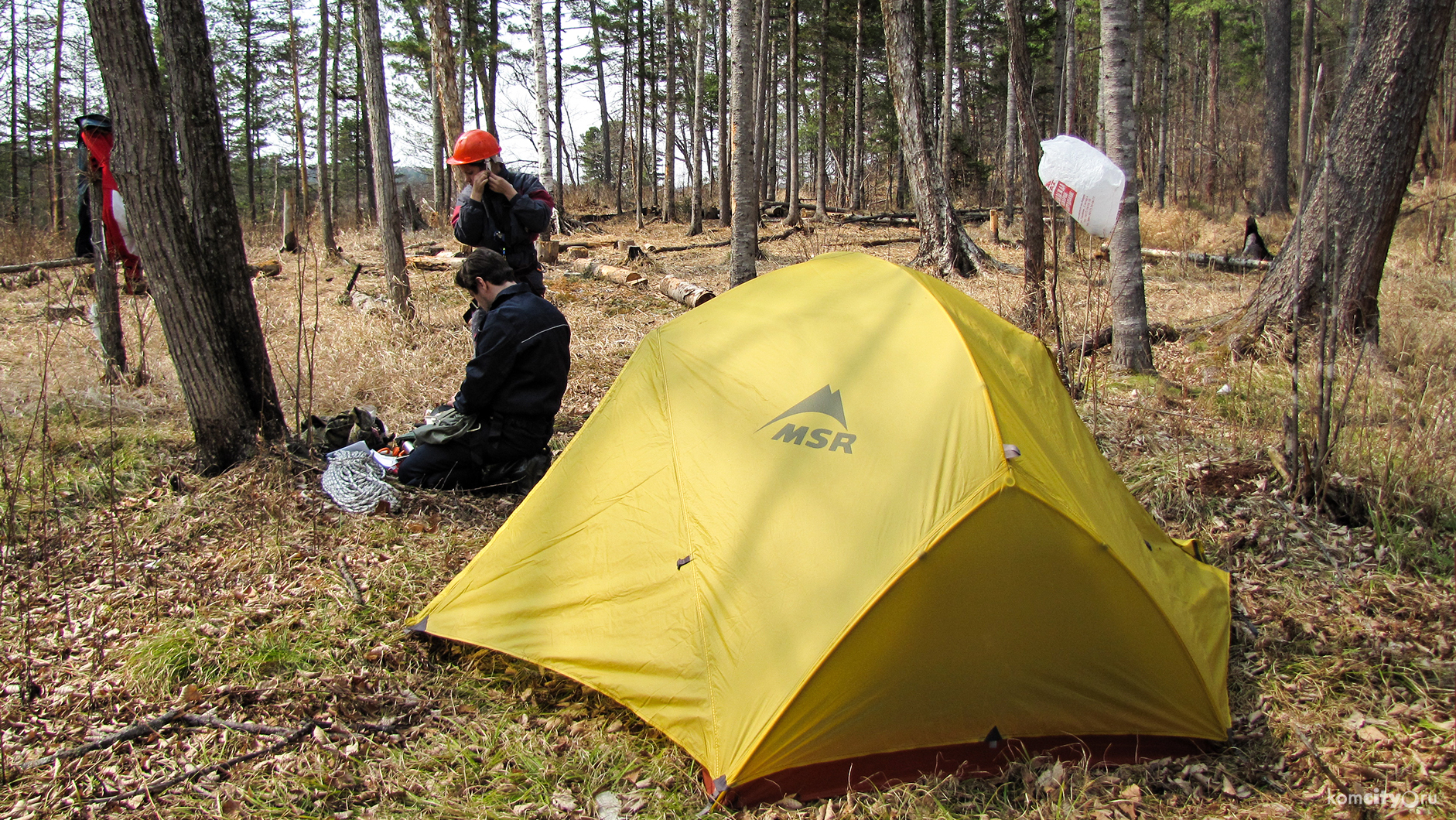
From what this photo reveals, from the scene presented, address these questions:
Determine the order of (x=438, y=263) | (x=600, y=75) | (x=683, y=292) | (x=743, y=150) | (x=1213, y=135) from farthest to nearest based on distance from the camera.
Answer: (x=600, y=75) → (x=1213, y=135) → (x=438, y=263) → (x=683, y=292) → (x=743, y=150)

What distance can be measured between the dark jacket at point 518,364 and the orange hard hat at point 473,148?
41.6 inches

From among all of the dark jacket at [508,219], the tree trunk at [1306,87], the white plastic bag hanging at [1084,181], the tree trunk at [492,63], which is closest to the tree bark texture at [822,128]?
the tree trunk at [492,63]

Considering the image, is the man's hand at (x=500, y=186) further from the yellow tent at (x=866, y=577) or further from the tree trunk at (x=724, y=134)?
the tree trunk at (x=724, y=134)

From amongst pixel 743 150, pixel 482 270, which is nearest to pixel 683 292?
pixel 743 150

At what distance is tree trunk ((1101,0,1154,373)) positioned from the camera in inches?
223

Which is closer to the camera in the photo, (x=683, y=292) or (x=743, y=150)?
(x=743, y=150)

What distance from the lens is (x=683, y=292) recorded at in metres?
9.83

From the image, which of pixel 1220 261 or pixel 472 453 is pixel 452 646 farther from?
pixel 1220 261

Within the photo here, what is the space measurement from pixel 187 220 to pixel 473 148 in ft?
5.18

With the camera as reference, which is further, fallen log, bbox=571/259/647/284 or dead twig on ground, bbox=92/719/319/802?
fallen log, bbox=571/259/647/284
